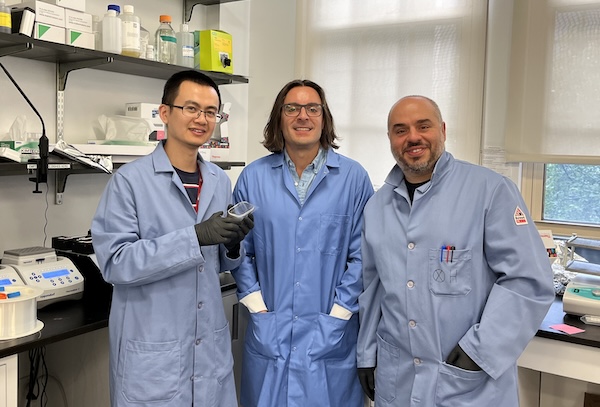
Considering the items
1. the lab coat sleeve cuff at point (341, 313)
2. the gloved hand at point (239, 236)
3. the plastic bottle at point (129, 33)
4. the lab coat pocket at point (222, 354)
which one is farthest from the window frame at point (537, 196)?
the plastic bottle at point (129, 33)

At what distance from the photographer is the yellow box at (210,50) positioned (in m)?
2.66

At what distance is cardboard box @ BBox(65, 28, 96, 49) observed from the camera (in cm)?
207

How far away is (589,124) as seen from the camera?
100 inches

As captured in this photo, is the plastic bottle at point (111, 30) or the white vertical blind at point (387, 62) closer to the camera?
the plastic bottle at point (111, 30)

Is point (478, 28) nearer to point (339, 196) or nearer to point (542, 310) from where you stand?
point (339, 196)

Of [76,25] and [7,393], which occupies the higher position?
[76,25]

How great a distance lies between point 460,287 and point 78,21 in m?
1.70

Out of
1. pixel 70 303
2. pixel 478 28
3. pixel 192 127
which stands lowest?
pixel 70 303

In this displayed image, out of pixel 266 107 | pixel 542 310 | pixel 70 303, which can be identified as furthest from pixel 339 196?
pixel 266 107

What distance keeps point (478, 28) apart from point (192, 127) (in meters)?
1.78

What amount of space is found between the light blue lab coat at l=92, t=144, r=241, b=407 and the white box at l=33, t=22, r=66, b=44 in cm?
71

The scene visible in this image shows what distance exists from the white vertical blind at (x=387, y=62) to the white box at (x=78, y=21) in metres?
1.40

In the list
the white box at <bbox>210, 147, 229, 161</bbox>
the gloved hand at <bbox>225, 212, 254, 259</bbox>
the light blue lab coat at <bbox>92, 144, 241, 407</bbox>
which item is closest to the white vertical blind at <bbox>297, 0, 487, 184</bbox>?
the white box at <bbox>210, 147, 229, 161</bbox>

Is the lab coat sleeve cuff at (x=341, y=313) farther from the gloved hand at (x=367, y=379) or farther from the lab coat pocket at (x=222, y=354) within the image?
the lab coat pocket at (x=222, y=354)
